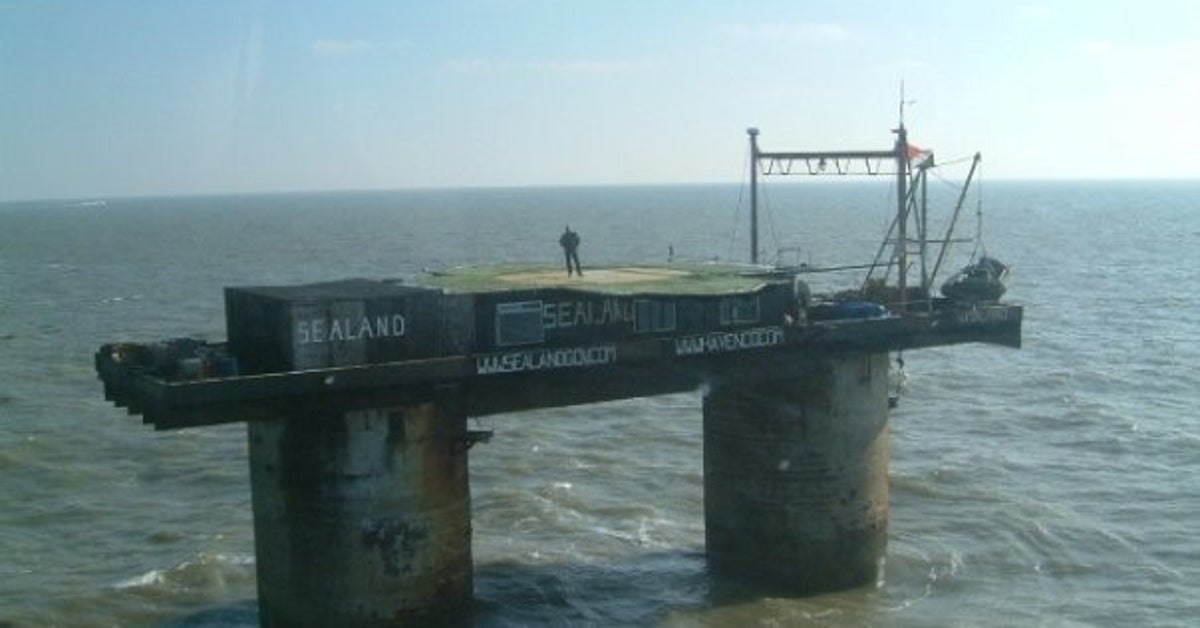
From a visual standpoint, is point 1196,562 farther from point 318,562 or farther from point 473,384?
point 318,562

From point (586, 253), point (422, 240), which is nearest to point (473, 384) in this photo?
point (586, 253)

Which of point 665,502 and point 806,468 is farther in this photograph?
point 665,502

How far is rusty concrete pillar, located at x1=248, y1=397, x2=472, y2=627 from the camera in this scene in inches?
933

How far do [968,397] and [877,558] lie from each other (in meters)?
24.9

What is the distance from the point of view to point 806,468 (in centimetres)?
2878

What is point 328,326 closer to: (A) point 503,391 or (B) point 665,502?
(A) point 503,391

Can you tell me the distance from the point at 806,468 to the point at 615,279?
6.33 metres

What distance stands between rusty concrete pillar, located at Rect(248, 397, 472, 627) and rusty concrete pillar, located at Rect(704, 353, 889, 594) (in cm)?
719

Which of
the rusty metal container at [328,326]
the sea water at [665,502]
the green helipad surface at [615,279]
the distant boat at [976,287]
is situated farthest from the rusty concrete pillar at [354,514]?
the distant boat at [976,287]

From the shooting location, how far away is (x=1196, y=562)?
3222cm

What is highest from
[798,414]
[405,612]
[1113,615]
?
[798,414]

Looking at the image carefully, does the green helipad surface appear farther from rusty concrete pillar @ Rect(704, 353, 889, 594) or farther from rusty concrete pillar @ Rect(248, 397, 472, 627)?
rusty concrete pillar @ Rect(248, 397, 472, 627)

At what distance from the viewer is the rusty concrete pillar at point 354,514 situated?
2370 centimetres

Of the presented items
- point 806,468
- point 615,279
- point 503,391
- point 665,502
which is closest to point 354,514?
point 503,391
